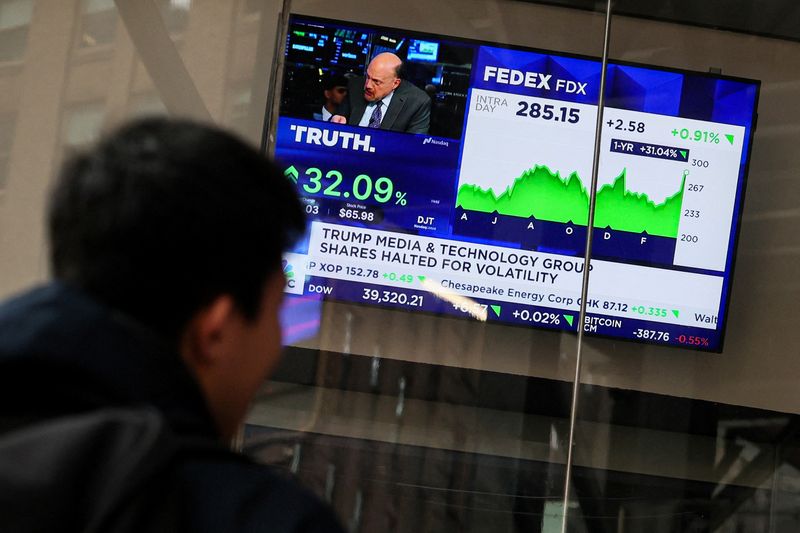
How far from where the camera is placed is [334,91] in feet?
10.1

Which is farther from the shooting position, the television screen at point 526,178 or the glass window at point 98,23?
the glass window at point 98,23

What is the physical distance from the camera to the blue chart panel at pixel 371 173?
3.01 meters

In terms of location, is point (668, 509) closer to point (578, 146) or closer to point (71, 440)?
point (578, 146)

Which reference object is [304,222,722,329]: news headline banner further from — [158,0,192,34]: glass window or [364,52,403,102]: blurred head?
[158,0,192,34]: glass window

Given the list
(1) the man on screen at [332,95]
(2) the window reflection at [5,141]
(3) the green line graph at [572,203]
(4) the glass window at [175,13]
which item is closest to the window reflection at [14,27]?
(2) the window reflection at [5,141]

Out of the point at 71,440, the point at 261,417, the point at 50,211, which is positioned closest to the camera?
the point at 71,440

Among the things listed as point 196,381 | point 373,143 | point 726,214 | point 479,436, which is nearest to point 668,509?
point 479,436

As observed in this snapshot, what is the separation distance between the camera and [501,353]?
9.81 feet

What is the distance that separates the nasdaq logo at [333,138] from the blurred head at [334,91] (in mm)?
82

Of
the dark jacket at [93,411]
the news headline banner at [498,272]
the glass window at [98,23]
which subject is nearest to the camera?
the dark jacket at [93,411]

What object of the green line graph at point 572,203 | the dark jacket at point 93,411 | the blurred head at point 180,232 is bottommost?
the dark jacket at point 93,411

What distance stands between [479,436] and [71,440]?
249 centimetres

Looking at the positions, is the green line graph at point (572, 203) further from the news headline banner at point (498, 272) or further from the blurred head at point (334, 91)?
the blurred head at point (334, 91)

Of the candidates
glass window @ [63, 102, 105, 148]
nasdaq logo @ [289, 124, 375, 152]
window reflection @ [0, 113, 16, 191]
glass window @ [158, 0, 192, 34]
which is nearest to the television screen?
nasdaq logo @ [289, 124, 375, 152]
